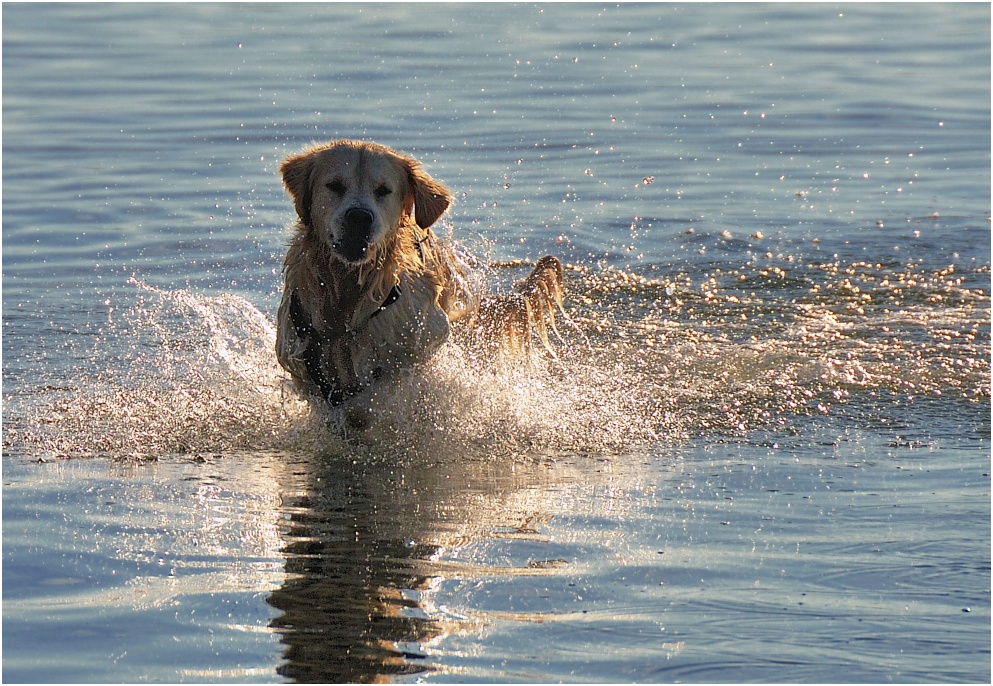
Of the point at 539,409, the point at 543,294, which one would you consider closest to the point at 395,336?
the point at 539,409

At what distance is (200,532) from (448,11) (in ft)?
58.2

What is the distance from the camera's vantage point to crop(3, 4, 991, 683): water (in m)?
4.36

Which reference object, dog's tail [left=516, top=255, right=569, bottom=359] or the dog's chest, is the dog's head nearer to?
the dog's chest

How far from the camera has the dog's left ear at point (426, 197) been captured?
669cm

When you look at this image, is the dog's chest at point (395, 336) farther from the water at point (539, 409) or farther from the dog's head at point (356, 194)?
the dog's head at point (356, 194)

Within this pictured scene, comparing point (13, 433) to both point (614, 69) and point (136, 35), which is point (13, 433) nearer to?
point (614, 69)

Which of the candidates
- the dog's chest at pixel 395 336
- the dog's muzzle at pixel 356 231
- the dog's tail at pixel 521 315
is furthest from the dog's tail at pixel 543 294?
the dog's muzzle at pixel 356 231

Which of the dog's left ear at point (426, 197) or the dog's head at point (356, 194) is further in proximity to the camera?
the dog's left ear at point (426, 197)

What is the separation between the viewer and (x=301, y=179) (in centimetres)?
659

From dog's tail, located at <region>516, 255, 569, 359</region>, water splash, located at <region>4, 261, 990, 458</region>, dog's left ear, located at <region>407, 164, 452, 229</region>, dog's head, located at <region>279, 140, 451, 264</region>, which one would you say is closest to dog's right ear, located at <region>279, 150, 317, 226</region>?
dog's head, located at <region>279, 140, 451, 264</region>

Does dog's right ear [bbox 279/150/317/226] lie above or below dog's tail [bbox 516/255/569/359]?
above

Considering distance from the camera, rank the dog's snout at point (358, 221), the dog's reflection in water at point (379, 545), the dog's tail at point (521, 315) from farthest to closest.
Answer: the dog's tail at point (521, 315)
the dog's snout at point (358, 221)
the dog's reflection in water at point (379, 545)

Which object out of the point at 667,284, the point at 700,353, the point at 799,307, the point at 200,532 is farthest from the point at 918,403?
the point at 200,532

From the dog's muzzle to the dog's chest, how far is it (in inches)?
14.2
